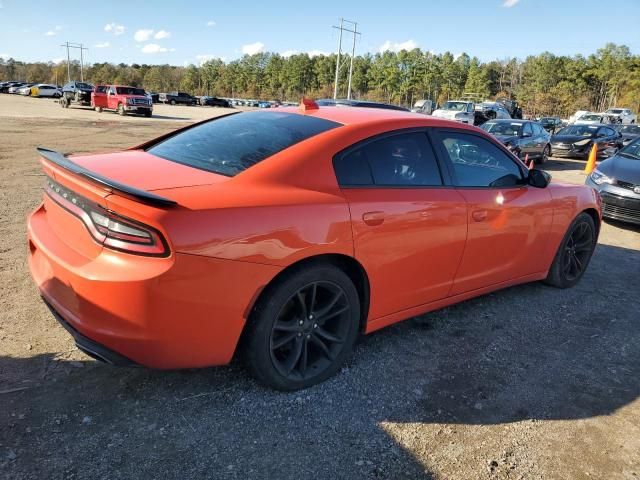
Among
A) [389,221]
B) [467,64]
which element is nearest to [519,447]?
[389,221]

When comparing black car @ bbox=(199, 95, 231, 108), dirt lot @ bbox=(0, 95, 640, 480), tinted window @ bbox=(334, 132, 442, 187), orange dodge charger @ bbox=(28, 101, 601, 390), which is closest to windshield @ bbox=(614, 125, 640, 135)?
dirt lot @ bbox=(0, 95, 640, 480)

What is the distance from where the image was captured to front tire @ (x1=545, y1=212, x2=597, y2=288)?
470 centimetres

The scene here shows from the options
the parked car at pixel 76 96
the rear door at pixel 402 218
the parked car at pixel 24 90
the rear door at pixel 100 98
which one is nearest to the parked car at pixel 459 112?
the rear door at pixel 402 218

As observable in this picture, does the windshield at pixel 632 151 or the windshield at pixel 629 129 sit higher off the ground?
the windshield at pixel 629 129

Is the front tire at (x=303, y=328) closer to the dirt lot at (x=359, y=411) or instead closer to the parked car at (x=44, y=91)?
the dirt lot at (x=359, y=411)

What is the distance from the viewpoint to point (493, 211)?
3.67 metres

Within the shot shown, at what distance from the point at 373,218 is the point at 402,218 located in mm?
241

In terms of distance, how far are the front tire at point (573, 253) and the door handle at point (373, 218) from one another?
2.53 meters

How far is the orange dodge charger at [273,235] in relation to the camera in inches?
89.5

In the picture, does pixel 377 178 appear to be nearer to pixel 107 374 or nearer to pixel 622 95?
pixel 107 374

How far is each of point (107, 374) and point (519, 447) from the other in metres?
2.31

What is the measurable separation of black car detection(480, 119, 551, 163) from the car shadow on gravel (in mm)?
11737

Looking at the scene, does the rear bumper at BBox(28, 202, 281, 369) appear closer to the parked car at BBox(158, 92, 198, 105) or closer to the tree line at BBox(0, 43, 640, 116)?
the parked car at BBox(158, 92, 198, 105)

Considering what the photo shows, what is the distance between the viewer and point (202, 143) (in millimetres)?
3258
